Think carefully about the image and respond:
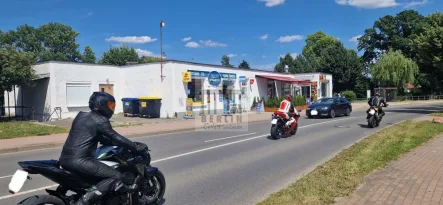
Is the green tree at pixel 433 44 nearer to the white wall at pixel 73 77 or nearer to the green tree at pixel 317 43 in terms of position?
the white wall at pixel 73 77

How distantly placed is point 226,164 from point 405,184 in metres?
3.91

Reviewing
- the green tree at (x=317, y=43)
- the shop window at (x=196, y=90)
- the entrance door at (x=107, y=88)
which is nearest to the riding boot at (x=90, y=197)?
the shop window at (x=196, y=90)

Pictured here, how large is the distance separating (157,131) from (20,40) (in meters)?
66.9

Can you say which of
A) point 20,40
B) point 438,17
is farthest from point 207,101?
point 20,40

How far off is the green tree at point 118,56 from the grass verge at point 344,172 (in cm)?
5186

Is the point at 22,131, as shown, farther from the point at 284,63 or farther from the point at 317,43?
the point at 317,43

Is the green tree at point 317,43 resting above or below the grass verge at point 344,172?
above

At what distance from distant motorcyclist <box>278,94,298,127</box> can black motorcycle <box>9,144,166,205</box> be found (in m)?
8.44

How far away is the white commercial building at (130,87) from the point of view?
2197 centimetres

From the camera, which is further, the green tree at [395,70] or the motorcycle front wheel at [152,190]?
the green tree at [395,70]

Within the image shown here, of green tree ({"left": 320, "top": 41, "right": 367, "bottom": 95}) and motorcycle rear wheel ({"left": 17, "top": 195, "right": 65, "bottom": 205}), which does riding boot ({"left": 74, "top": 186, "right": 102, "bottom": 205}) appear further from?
green tree ({"left": 320, "top": 41, "right": 367, "bottom": 95})

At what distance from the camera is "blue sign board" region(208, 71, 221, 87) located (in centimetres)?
2670

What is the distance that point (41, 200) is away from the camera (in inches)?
148

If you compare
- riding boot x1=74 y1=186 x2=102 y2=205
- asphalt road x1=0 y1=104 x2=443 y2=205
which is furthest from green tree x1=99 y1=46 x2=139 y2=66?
riding boot x1=74 y1=186 x2=102 y2=205
